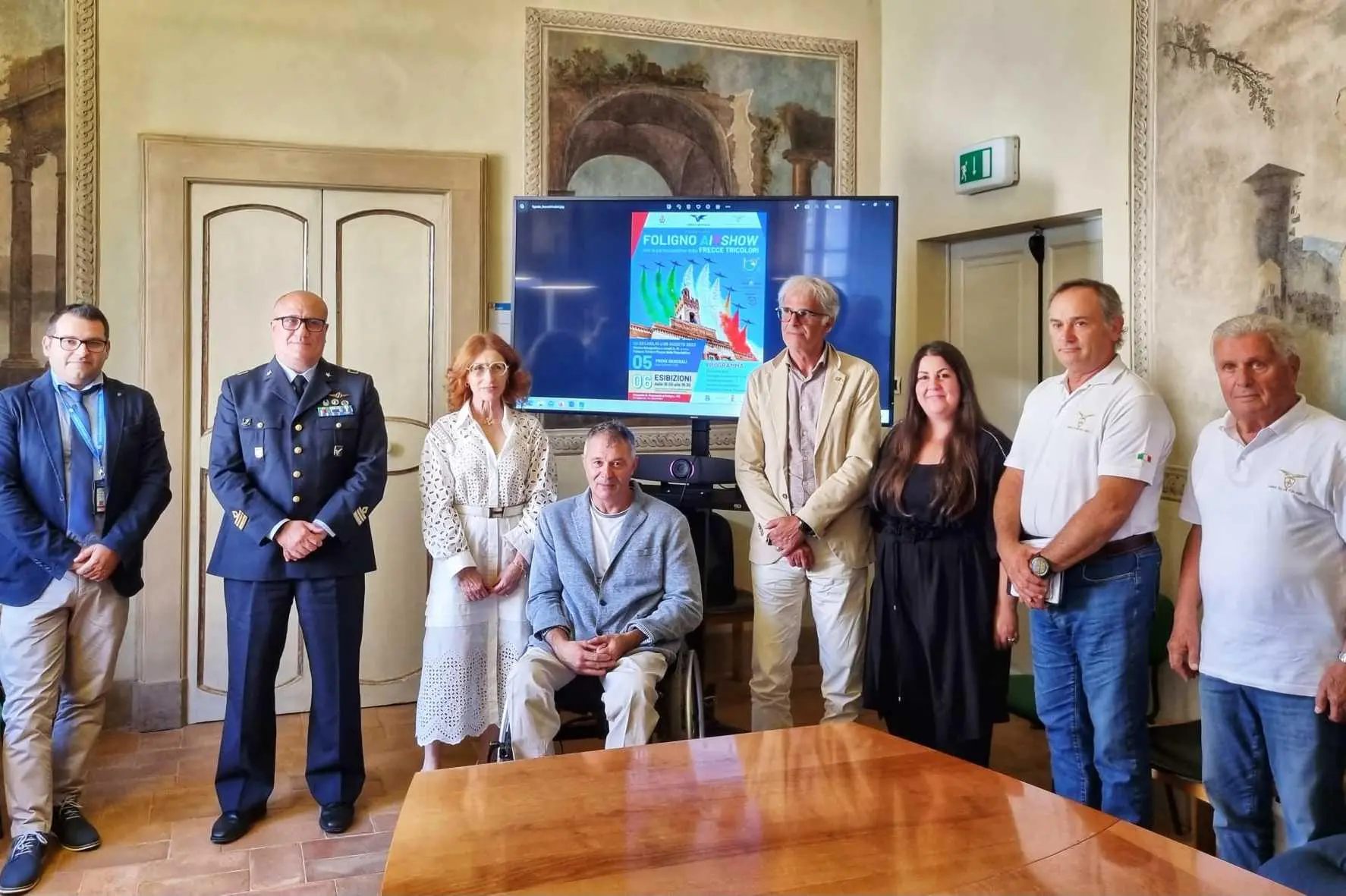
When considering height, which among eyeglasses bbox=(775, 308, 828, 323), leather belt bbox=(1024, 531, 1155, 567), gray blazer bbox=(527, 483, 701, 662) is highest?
eyeglasses bbox=(775, 308, 828, 323)

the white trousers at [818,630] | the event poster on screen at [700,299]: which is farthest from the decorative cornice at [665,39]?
the white trousers at [818,630]

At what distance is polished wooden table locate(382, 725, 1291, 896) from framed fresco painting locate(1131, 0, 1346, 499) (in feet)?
5.42

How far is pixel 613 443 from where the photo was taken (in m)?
2.90

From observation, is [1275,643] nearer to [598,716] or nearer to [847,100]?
[598,716]

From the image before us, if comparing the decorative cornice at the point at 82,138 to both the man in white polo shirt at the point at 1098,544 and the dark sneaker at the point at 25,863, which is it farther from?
the man in white polo shirt at the point at 1098,544

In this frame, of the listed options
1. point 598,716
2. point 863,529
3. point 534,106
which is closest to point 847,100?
point 534,106

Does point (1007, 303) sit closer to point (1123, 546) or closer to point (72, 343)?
point (1123, 546)

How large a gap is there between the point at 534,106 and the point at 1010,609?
2752 mm

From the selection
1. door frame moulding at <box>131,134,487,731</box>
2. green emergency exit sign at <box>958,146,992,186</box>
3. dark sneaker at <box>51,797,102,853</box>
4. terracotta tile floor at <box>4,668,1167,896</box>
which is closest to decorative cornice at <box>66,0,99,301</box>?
door frame moulding at <box>131,134,487,731</box>

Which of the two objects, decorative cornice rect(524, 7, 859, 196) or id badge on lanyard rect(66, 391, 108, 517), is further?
decorative cornice rect(524, 7, 859, 196)

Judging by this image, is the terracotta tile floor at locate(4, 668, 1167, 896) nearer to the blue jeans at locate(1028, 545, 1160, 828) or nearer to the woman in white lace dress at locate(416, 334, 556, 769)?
the woman in white lace dress at locate(416, 334, 556, 769)

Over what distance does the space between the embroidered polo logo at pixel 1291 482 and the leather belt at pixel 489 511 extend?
2050 millimetres

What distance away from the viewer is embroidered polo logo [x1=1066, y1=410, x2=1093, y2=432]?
250 cm

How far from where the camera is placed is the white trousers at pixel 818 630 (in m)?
3.08
